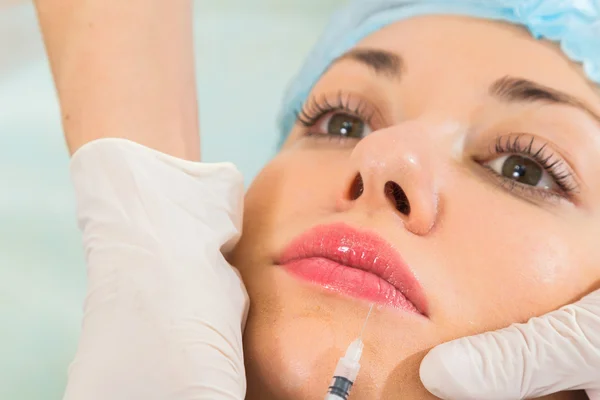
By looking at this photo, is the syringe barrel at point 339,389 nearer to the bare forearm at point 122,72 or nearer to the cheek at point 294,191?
the cheek at point 294,191

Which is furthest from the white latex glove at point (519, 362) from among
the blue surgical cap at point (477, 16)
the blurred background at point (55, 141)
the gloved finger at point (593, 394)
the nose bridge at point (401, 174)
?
the blurred background at point (55, 141)

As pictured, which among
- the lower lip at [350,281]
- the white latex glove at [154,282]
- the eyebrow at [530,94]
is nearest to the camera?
the white latex glove at [154,282]

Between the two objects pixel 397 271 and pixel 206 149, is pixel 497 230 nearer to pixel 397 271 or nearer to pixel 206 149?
pixel 397 271

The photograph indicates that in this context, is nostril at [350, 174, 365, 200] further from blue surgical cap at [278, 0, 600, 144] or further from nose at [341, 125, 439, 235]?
blue surgical cap at [278, 0, 600, 144]

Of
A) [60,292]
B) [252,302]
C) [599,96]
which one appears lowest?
[60,292]

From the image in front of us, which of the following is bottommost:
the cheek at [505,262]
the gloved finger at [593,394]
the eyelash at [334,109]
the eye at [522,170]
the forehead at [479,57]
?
the gloved finger at [593,394]

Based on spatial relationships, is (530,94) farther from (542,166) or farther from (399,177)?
(399,177)

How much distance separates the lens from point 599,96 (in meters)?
0.98

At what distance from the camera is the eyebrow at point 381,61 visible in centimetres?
105

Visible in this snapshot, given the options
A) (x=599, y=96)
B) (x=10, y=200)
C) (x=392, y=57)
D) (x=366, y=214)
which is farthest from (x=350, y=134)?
(x=10, y=200)

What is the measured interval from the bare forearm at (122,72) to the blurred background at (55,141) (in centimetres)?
62

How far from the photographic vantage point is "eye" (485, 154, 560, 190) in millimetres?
955

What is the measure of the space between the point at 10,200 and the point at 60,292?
29 centimetres

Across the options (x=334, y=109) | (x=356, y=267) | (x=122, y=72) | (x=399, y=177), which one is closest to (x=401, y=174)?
(x=399, y=177)
